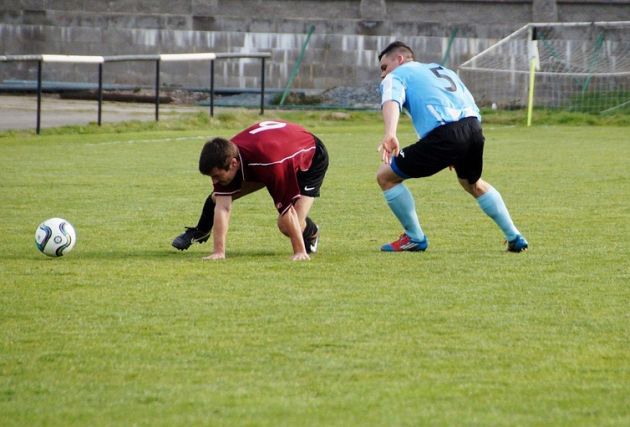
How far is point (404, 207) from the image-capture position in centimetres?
907

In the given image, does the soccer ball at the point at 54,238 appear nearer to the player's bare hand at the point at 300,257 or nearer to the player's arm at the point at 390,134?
the player's bare hand at the point at 300,257

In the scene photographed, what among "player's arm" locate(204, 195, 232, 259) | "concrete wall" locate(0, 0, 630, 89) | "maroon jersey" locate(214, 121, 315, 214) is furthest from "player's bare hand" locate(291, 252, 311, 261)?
"concrete wall" locate(0, 0, 630, 89)

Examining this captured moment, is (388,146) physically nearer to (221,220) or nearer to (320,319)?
(221,220)

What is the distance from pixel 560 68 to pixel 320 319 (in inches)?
907

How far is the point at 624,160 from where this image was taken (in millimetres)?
17078

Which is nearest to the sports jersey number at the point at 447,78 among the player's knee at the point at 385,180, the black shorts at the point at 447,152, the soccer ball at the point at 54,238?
the black shorts at the point at 447,152

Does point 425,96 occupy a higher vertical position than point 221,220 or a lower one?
higher

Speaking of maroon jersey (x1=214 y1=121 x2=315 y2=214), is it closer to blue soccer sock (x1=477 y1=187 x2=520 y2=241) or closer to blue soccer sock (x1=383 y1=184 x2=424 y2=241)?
blue soccer sock (x1=383 y1=184 x2=424 y2=241)

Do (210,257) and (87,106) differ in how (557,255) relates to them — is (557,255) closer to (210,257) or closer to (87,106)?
(210,257)

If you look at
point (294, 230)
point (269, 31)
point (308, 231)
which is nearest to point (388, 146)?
point (294, 230)

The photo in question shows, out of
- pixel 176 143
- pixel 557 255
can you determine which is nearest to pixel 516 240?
pixel 557 255

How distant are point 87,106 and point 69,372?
23.3m

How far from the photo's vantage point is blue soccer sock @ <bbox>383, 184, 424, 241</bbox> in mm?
9055

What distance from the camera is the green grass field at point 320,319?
487 centimetres
